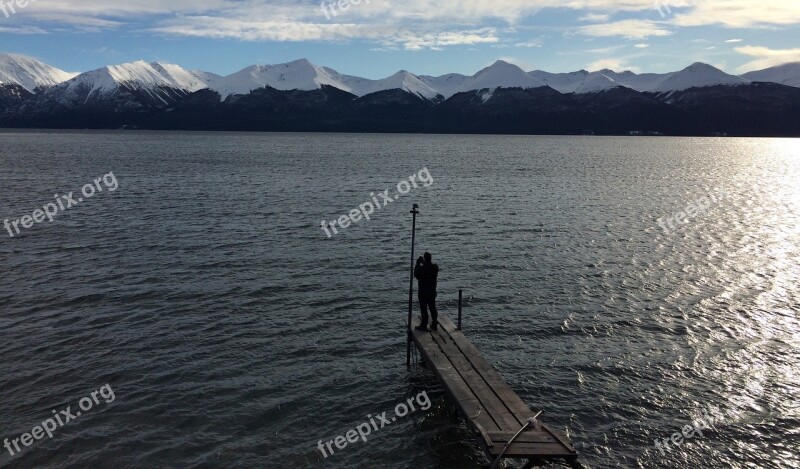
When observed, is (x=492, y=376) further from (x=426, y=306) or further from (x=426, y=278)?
(x=426, y=278)

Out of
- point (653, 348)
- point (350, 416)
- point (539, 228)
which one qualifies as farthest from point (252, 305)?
point (539, 228)

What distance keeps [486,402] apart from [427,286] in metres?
6.06

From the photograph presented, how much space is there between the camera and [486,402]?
15.3 metres

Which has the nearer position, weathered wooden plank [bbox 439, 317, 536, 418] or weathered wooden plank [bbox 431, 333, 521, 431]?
weathered wooden plank [bbox 431, 333, 521, 431]

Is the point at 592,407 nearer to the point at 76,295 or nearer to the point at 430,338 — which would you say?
the point at 430,338

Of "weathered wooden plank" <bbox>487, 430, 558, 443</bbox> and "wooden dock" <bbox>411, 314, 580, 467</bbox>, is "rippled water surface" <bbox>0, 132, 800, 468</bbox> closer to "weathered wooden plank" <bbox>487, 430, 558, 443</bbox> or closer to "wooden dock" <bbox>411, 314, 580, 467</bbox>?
"wooden dock" <bbox>411, 314, 580, 467</bbox>

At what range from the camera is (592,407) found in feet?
57.9

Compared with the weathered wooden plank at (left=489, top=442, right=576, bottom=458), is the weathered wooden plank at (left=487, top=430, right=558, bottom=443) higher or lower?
higher

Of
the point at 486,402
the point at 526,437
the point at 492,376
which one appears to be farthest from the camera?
the point at 492,376

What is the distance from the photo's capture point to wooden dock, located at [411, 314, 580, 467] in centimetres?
1290

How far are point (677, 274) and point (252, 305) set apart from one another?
23609 millimetres

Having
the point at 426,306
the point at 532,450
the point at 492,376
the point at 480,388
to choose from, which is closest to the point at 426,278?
the point at 426,306

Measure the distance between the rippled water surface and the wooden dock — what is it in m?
1.33

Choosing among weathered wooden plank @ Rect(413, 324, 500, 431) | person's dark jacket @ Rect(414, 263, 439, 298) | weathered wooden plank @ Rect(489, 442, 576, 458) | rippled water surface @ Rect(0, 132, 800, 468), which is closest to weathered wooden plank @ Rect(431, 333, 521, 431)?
weathered wooden plank @ Rect(413, 324, 500, 431)
